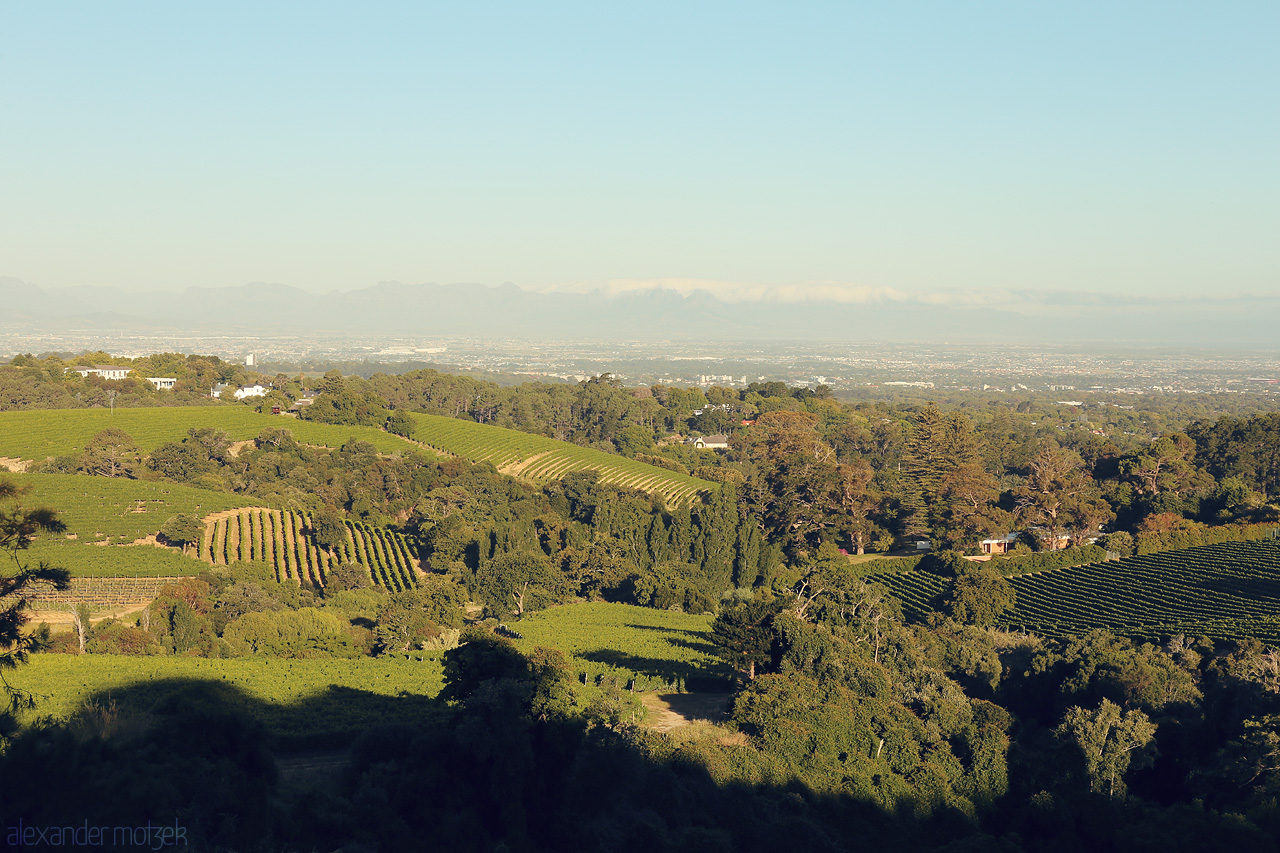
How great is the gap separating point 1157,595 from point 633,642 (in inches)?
833

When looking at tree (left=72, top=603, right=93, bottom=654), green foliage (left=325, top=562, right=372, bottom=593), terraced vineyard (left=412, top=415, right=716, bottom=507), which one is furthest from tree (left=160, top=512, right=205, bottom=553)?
terraced vineyard (left=412, top=415, right=716, bottom=507)

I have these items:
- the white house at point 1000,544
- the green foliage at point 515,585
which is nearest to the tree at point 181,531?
the green foliage at point 515,585

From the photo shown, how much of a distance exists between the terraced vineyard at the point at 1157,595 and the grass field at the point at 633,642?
1130 cm

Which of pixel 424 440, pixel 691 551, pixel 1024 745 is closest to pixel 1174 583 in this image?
pixel 1024 745

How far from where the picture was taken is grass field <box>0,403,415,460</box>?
6047cm

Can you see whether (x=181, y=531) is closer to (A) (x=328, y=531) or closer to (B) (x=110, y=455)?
(A) (x=328, y=531)

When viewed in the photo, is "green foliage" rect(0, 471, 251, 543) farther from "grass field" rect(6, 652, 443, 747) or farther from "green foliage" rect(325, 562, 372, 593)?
"grass field" rect(6, 652, 443, 747)

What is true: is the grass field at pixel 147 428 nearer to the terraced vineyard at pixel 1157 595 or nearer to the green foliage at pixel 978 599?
the green foliage at pixel 978 599

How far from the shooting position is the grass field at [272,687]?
20625 mm

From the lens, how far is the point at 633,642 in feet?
112

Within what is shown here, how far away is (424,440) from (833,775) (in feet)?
198

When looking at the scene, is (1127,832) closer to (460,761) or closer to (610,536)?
(460,761)

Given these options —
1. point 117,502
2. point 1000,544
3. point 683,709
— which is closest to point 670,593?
point 683,709

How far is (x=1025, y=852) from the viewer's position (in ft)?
60.1
